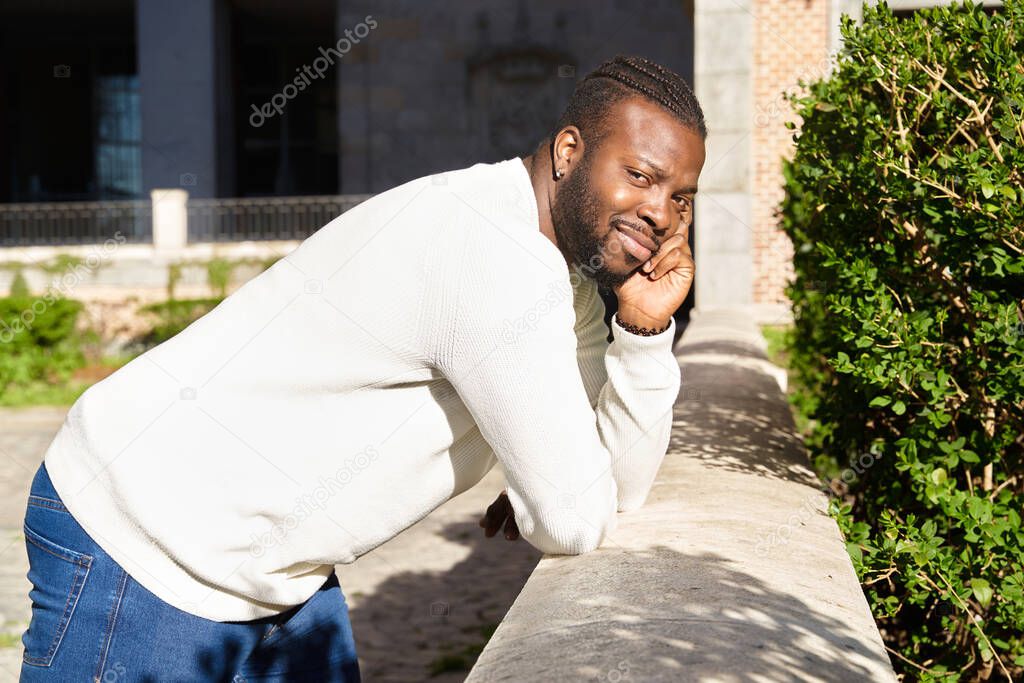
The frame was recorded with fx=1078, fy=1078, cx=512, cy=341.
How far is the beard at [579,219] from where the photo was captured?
2.29 meters

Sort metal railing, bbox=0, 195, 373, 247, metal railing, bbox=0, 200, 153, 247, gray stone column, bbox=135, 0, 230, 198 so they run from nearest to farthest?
metal railing, bbox=0, 195, 373, 247 → gray stone column, bbox=135, 0, 230, 198 → metal railing, bbox=0, 200, 153, 247

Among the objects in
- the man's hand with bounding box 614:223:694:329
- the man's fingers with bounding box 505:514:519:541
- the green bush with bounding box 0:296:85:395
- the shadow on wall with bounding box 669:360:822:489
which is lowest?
the green bush with bounding box 0:296:85:395

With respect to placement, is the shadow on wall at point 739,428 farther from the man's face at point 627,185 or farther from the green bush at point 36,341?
the green bush at point 36,341

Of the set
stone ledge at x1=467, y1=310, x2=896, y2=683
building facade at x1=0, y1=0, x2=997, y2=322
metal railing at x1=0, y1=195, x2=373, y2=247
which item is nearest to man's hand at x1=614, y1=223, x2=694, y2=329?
stone ledge at x1=467, y1=310, x2=896, y2=683

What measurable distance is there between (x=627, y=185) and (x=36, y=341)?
14.4 metres

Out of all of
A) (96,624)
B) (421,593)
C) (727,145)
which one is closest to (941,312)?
(96,624)

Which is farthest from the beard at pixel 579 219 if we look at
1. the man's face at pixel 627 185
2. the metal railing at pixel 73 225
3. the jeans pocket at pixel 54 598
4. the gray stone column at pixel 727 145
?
the metal railing at pixel 73 225

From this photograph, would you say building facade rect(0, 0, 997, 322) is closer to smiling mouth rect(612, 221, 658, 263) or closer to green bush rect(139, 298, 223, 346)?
green bush rect(139, 298, 223, 346)

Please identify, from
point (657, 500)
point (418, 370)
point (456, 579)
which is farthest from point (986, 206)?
point (456, 579)

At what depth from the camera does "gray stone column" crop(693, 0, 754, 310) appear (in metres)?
14.0

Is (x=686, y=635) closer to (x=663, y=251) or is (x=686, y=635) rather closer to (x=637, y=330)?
(x=637, y=330)

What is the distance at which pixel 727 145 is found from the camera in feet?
46.2

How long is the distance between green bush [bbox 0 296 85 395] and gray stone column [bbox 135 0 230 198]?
4.98 m

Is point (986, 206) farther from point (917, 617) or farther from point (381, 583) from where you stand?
point (381, 583)
